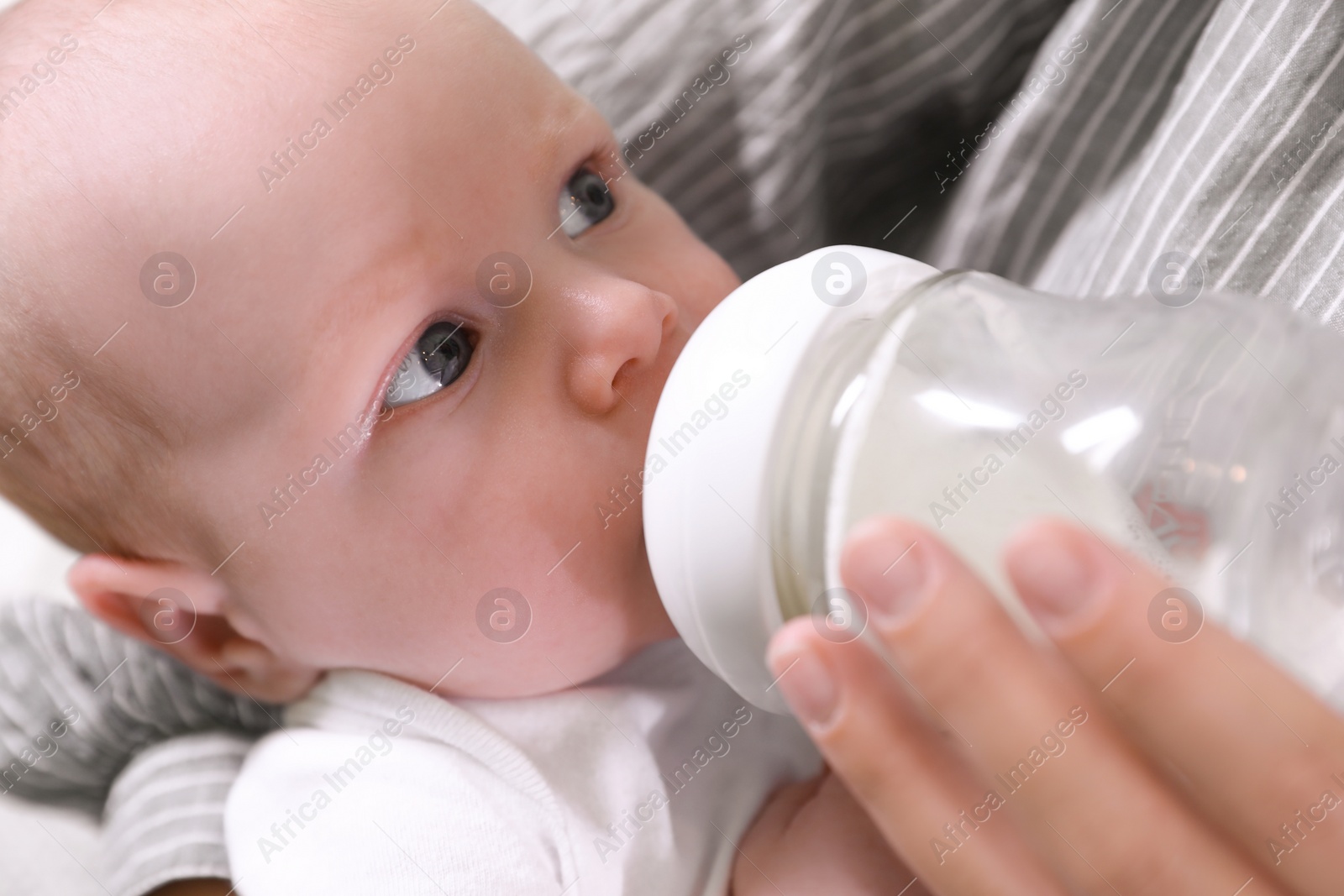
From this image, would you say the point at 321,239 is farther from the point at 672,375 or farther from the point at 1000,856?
the point at 1000,856

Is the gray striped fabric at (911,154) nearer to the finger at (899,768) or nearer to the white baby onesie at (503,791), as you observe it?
the white baby onesie at (503,791)

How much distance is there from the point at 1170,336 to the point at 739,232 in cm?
57

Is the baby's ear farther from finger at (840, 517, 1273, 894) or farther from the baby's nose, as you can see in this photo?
finger at (840, 517, 1273, 894)

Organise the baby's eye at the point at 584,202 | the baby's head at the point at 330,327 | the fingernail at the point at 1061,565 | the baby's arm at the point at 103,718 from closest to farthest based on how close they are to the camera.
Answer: the fingernail at the point at 1061,565 < the baby's head at the point at 330,327 < the baby's eye at the point at 584,202 < the baby's arm at the point at 103,718

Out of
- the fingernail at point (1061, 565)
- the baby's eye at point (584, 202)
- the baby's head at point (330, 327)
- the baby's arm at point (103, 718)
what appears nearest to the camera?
the fingernail at point (1061, 565)

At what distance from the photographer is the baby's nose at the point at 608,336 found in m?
0.65

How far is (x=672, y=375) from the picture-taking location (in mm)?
605

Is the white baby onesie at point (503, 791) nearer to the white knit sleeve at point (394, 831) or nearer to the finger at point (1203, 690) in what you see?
the white knit sleeve at point (394, 831)

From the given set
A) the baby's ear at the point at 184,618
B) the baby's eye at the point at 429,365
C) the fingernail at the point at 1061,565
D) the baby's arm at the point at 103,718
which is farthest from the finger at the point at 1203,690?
the baby's arm at the point at 103,718

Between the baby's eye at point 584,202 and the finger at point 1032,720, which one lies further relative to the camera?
the baby's eye at point 584,202

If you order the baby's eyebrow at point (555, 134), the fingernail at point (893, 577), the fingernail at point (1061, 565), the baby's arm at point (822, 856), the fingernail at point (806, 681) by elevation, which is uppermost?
the baby's eyebrow at point (555, 134)

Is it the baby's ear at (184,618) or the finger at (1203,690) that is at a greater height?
the baby's ear at (184,618)

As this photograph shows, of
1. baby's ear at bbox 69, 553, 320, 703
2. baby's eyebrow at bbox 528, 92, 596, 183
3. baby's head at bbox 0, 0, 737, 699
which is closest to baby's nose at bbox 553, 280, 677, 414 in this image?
baby's head at bbox 0, 0, 737, 699

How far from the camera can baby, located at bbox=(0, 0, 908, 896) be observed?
64 centimetres
